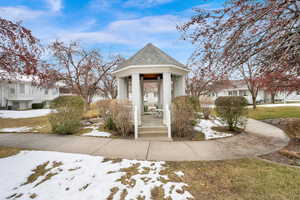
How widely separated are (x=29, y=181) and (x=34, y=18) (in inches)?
325

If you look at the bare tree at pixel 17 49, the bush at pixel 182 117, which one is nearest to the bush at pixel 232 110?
the bush at pixel 182 117

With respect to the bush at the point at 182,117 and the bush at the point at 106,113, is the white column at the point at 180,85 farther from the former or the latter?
the bush at the point at 106,113

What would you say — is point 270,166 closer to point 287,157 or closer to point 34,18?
point 287,157

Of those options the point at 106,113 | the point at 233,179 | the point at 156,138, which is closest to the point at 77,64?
the point at 106,113

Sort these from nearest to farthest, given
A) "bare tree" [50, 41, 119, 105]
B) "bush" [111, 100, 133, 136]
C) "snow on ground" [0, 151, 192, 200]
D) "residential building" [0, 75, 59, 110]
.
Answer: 1. "snow on ground" [0, 151, 192, 200]
2. "bush" [111, 100, 133, 136]
3. "bare tree" [50, 41, 119, 105]
4. "residential building" [0, 75, 59, 110]

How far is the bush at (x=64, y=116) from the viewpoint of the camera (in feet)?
20.5

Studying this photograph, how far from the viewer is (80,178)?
280 cm

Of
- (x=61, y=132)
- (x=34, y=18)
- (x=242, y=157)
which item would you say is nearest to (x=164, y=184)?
(x=242, y=157)

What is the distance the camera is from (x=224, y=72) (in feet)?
11.1

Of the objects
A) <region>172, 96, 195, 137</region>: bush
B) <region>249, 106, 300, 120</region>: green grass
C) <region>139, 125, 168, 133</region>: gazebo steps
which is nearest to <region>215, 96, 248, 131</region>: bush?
<region>172, 96, 195, 137</region>: bush

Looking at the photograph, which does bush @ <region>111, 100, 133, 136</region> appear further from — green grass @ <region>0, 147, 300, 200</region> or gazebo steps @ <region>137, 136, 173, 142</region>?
green grass @ <region>0, 147, 300, 200</region>

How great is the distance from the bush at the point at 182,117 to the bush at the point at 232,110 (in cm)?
184

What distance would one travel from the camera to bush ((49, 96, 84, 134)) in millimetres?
6242

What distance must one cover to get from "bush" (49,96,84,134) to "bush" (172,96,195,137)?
515 cm
